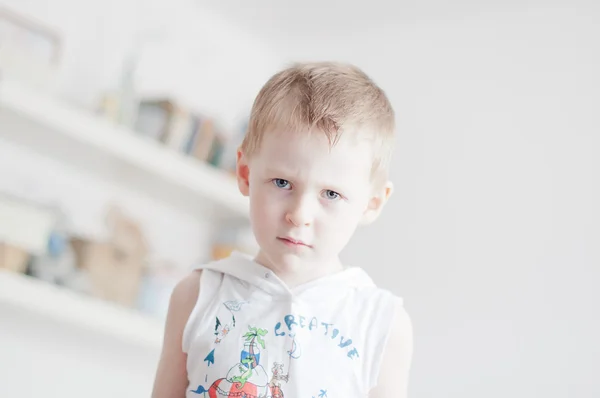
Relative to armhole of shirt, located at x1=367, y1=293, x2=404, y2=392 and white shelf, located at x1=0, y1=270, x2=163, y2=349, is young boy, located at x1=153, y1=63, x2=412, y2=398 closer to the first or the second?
armhole of shirt, located at x1=367, y1=293, x2=404, y2=392

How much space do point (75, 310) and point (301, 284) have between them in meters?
1.49

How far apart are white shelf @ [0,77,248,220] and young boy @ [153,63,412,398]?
1442mm

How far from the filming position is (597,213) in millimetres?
2480

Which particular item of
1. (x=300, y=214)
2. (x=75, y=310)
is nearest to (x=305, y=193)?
(x=300, y=214)

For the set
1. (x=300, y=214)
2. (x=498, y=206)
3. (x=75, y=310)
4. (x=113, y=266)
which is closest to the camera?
(x=300, y=214)

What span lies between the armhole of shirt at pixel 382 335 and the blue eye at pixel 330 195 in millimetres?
175

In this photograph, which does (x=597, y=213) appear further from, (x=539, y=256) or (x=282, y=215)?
(x=282, y=215)

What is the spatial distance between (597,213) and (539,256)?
233mm

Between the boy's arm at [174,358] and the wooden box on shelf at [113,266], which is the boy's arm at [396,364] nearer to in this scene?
the boy's arm at [174,358]

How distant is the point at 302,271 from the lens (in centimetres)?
102

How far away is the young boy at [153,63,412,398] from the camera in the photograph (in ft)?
3.10

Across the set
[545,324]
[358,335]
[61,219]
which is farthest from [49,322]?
[358,335]

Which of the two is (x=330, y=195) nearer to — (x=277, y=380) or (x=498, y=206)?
(x=277, y=380)

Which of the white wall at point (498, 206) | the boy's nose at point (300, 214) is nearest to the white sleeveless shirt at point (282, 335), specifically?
the boy's nose at point (300, 214)
